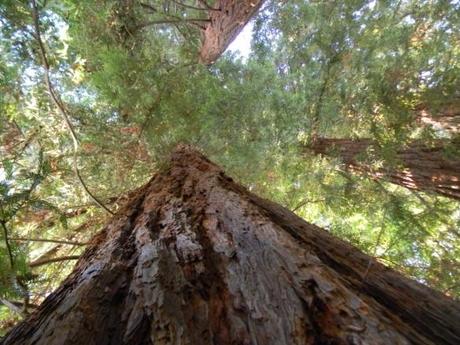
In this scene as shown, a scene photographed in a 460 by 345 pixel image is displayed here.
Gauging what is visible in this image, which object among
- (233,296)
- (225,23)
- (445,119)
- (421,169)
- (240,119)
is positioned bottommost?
(233,296)

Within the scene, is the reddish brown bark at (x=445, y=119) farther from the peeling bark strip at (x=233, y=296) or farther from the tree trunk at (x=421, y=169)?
the peeling bark strip at (x=233, y=296)

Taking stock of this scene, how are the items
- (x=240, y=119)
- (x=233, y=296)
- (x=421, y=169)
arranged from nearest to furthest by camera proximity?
(x=233, y=296) → (x=421, y=169) → (x=240, y=119)

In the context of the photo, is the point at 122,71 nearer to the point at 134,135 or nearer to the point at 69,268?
the point at 134,135

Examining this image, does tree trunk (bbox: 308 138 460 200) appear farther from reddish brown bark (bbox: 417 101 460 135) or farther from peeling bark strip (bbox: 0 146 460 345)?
peeling bark strip (bbox: 0 146 460 345)

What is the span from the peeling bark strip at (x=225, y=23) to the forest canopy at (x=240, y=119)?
0.22m

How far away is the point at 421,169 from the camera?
4.44 m

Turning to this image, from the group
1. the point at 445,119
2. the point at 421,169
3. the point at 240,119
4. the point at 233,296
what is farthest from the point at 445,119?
the point at 233,296

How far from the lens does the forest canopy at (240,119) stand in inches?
155

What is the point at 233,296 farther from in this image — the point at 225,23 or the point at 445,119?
the point at 225,23

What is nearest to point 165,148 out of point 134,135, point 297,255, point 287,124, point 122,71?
→ point 134,135

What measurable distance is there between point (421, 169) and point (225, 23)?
3668mm

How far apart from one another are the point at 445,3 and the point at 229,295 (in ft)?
14.1

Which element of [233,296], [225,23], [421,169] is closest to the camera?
[233,296]

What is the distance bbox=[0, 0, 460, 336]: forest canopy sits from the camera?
3.94m
